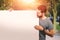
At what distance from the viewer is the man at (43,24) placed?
115 centimetres

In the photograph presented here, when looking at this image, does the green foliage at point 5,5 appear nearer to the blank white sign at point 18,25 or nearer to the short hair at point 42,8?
the blank white sign at point 18,25

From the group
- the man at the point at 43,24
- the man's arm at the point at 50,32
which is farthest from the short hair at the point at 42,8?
the man's arm at the point at 50,32

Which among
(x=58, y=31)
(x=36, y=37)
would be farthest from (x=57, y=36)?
(x=36, y=37)

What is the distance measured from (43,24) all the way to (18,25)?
0.21 m

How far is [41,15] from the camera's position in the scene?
115cm

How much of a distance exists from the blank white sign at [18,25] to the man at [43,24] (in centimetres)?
3

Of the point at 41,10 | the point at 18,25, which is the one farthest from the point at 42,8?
the point at 18,25

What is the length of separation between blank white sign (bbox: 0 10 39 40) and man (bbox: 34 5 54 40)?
1.3 inches

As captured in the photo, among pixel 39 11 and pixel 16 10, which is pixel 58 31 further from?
pixel 16 10

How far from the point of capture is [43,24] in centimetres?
115

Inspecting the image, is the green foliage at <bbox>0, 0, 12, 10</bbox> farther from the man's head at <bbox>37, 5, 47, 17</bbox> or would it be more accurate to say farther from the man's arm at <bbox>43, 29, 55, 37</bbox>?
the man's arm at <bbox>43, 29, 55, 37</bbox>

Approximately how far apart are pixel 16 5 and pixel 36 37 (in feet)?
1.01

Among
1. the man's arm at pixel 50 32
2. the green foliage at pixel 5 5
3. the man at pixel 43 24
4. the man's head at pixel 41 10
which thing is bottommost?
the man's arm at pixel 50 32

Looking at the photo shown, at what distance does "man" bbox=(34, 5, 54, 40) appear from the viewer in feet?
3.76
